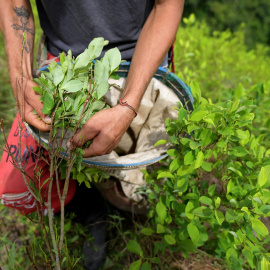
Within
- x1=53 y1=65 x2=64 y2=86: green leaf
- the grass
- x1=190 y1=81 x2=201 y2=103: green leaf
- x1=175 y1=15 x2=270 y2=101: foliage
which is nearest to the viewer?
x1=53 y1=65 x2=64 y2=86: green leaf

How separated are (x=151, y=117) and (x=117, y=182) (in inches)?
16.8

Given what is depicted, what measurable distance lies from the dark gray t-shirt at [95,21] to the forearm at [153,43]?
0.10m

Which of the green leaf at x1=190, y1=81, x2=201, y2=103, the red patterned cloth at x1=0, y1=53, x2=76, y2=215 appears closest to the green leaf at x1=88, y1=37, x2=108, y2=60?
the green leaf at x1=190, y1=81, x2=201, y2=103

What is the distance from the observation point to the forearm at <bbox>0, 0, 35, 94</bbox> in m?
1.26

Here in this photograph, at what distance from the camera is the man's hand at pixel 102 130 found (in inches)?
39.3

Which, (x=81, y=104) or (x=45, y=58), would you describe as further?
(x=45, y=58)

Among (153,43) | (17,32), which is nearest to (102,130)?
(153,43)

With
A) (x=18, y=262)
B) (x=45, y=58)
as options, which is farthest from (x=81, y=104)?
(x=18, y=262)

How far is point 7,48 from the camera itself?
1.29m

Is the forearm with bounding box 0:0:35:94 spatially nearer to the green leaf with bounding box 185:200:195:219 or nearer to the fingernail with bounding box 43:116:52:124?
the fingernail with bounding box 43:116:52:124

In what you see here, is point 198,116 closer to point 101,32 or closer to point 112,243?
point 101,32

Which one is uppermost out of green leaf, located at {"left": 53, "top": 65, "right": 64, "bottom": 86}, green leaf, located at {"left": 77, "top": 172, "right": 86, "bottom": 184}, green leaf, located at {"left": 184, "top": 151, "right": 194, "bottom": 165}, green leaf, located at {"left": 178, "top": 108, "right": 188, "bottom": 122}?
green leaf, located at {"left": 53, "top": 65, "right": 64, "bottom": 86}

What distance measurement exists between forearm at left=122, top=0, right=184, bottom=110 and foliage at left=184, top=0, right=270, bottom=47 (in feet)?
27.4

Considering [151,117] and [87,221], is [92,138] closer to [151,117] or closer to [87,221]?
[151,117]
